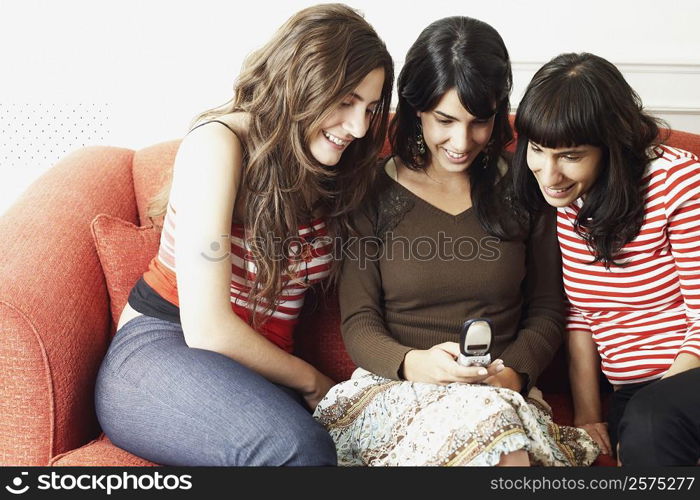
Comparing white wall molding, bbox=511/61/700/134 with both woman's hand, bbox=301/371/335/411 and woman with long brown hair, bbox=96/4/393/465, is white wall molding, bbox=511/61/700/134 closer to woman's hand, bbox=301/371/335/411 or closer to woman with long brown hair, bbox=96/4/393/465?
woman with long brown hair, bbox=96/4/393/465

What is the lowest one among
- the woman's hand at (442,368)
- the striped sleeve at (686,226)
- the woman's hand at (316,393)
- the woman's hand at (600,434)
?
the woman's hand at (600,434)

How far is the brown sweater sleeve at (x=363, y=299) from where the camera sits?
4.69 feet

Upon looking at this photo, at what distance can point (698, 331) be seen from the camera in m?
1.35

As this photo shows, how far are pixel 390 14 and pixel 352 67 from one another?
662 millimetres

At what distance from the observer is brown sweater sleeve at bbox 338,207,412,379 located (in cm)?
143

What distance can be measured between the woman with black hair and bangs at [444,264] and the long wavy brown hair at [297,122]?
9cm

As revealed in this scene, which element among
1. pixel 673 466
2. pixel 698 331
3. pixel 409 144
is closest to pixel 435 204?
pixel 409 144

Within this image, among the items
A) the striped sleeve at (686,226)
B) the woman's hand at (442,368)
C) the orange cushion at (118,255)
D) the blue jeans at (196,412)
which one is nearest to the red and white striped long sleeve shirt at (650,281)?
the striped sleeve at (686,226)

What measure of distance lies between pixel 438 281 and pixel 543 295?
0.76 feet

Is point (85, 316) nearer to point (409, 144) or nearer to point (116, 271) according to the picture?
point (116, 271)

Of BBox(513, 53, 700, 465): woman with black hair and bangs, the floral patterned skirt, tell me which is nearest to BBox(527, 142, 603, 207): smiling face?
BBox(513, 53, 700, 465): woman with black hair and bangs

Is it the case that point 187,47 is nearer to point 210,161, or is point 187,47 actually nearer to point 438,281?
point 210,161

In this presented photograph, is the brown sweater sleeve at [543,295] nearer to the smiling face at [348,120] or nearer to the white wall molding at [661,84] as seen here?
the smiling face at [348,120]

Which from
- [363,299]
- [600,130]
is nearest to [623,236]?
[600,130]
